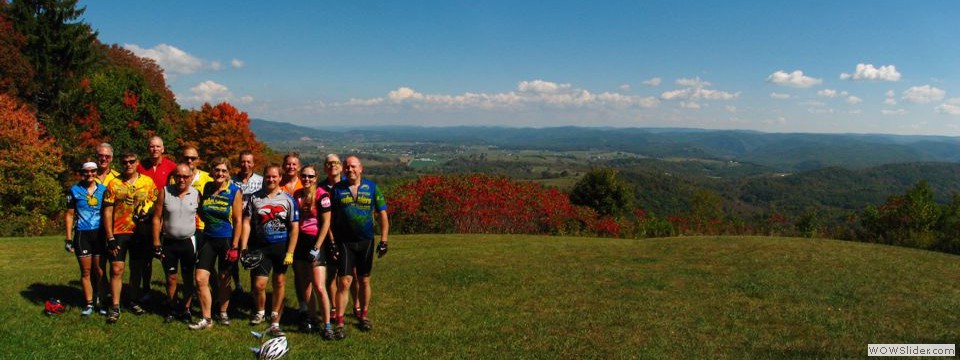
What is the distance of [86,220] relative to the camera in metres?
6.10

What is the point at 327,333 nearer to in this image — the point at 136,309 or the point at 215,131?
the point at 136,309

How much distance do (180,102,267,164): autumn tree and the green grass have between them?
29419 mm

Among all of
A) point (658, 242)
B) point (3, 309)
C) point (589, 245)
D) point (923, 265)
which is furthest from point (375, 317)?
point (923, 265)

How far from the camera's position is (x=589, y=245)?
49.4 feet

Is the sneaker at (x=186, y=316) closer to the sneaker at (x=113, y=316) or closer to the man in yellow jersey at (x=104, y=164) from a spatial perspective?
the sneaker at (x=113, y=316)

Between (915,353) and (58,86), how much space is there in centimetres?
3979

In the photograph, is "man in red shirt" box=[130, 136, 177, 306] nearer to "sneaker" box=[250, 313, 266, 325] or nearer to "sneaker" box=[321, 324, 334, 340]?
"sneaker" box=[250, 313, 266, 325]

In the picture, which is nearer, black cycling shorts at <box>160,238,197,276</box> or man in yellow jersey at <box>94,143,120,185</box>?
black cycling shorts at <box>160,238,197,276</box>

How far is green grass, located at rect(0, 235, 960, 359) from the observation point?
5.64 m

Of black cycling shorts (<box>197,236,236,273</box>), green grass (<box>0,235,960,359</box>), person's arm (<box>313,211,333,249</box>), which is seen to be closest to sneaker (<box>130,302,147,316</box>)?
green grass (<box>0,235,960,359</box>)

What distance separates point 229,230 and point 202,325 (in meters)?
1.22

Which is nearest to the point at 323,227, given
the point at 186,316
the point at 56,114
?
the point at 186,316

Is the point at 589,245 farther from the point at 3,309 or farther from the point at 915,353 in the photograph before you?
the point at 3,309

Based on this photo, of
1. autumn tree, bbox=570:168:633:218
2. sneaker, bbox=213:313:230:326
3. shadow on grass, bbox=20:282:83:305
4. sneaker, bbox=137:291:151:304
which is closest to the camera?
sneaker, bbox=213:313:230:326
